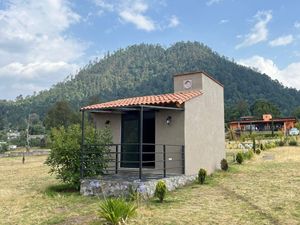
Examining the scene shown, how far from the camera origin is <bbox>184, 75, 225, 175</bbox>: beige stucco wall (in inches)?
520

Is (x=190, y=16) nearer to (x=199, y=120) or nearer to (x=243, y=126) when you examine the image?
(x=199, y=120)

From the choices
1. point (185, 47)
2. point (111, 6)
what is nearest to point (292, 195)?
point (111, 6)

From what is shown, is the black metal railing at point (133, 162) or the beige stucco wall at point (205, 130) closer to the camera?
the black metal railing at point (133, 162)

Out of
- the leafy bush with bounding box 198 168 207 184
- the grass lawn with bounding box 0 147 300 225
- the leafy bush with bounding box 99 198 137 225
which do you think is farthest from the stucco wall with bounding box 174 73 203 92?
the leafy bush with bounding box 99 198 137 225

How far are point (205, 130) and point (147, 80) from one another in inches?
4978

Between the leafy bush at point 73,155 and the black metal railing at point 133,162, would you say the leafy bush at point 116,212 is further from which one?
the leafy bush at point 73,155

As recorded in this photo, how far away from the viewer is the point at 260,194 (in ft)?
34.2

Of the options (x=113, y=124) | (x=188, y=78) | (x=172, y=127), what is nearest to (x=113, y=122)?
(x=113, y=124)

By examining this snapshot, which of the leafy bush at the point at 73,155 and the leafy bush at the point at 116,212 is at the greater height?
the leafy bush at the point at 73,155

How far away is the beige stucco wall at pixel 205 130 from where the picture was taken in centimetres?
1322

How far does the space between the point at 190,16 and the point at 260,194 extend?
1118 centimetres

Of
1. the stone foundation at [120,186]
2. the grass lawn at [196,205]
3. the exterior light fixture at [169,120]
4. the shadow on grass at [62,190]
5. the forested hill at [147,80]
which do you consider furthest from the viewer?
the forested hill at [147,80]

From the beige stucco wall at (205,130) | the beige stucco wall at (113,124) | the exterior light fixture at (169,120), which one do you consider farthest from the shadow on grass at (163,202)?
the beige stucco wall at (113,124)

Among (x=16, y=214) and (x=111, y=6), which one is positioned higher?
(x=111, y=6)
